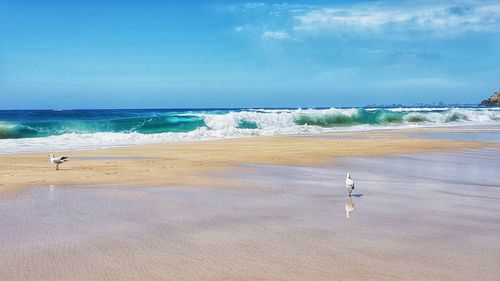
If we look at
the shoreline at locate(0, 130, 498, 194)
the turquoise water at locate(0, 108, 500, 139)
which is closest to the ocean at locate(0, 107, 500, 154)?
the turquoise water at locate(0, 108, 500, 139)

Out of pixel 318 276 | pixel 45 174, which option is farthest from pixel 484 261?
pixel 45 174

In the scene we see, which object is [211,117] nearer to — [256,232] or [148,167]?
[148,167]

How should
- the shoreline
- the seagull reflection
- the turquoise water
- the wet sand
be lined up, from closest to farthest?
the wet sand
the seagull reflection
the shoreline
the turquoise water

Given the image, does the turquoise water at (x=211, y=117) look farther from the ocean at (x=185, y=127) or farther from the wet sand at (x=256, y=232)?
the wet sand at (x=256, y=232)

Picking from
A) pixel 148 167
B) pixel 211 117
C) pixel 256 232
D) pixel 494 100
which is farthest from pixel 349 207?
pixel 494 100

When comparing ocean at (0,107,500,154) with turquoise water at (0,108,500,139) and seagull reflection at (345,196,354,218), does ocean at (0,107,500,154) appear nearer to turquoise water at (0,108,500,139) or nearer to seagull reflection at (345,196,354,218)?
turquoise water at (0,108,500,139)

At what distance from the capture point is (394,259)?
4.41 m

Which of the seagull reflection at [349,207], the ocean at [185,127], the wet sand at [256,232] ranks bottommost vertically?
the ocean at [185,127]

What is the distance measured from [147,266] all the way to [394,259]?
79.1 inches

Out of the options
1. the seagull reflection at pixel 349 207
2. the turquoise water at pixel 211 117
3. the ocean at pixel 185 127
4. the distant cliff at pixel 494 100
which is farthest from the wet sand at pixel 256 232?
the distant cliff at pixel 494 100

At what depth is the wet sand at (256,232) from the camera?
412 centimetres

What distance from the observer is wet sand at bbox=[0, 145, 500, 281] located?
4.12m

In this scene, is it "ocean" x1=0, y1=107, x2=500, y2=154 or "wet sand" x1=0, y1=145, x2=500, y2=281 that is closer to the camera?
"wet sand" x1=0, y1=145, x2=500, y2=281

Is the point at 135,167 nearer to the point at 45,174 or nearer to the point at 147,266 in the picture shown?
the point at 45,174
